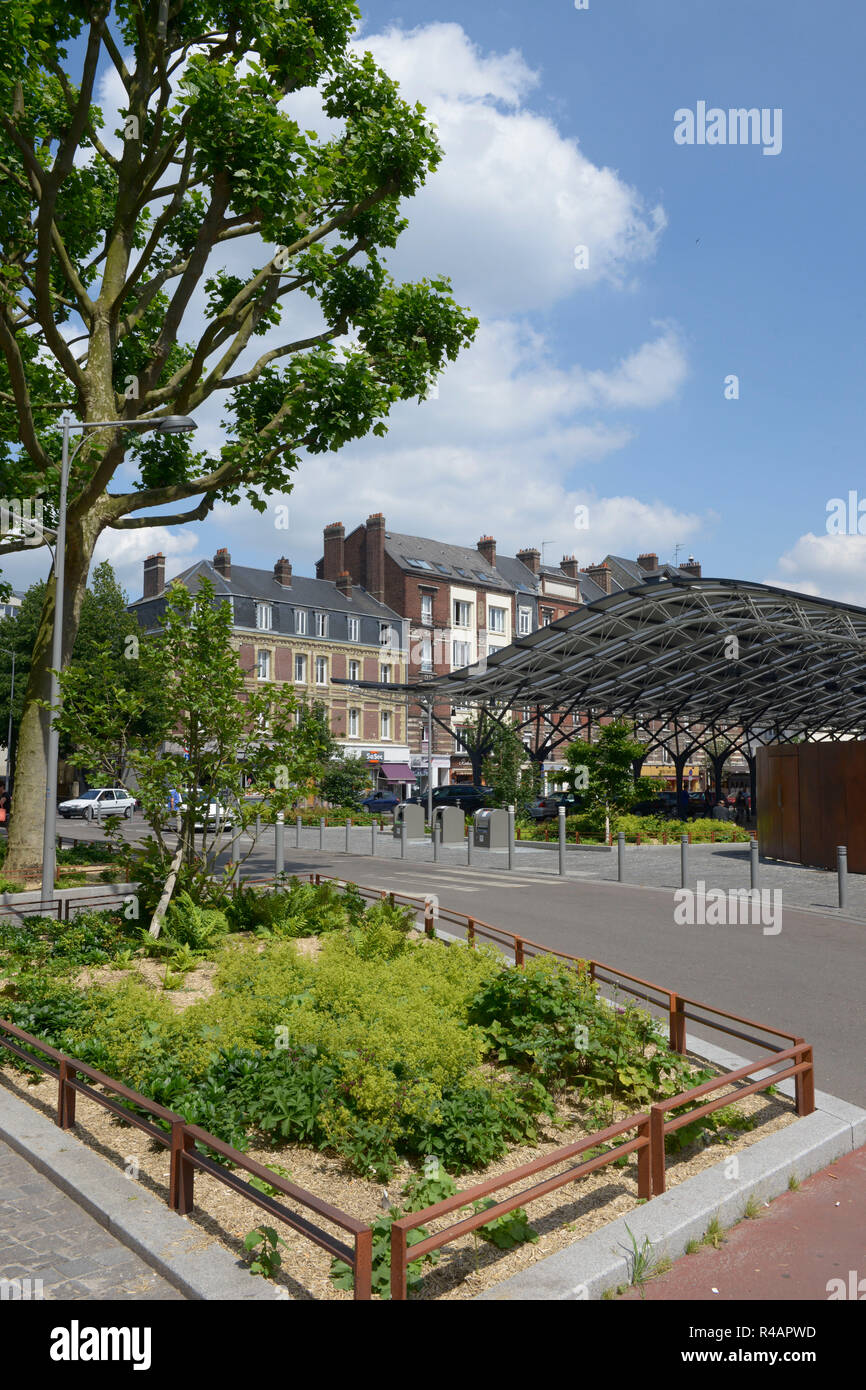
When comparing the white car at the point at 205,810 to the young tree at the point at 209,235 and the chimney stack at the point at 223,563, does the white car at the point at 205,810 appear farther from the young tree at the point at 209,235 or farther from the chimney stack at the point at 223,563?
the chimney stack at the point at 223,563

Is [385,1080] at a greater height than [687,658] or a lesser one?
lesser

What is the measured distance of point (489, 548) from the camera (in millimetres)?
70500

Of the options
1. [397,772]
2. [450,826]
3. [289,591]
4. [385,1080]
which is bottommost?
[450,826]

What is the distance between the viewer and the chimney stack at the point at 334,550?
6462 centimetres

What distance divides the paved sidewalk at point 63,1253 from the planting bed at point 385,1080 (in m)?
0.41

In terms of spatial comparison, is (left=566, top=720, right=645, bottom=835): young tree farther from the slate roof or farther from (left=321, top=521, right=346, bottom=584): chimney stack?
(left=321, top=521, right=346, bottom=584): chimney stack

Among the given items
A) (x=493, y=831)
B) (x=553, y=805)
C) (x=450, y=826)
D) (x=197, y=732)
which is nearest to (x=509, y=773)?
(x=553, y=805)

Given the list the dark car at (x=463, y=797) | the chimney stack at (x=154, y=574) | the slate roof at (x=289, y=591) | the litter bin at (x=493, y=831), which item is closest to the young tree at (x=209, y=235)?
the litter bin at (x=493, y=831)

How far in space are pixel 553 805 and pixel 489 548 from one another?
34664 millimetres

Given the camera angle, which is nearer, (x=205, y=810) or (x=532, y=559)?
(x=205, y=810)

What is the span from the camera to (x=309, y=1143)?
18.2 ft

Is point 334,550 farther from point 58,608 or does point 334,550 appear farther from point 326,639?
point 58,608

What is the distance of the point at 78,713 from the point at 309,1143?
7.12 m
